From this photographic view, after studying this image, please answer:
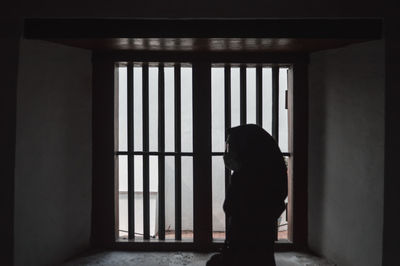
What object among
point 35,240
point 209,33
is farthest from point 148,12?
point 35,240

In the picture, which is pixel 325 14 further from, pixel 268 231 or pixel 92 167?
pixel 92 167

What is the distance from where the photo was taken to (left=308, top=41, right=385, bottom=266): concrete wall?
394 centimetres

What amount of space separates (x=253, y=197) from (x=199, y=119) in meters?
1.82

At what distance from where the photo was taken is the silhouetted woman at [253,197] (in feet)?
11.5

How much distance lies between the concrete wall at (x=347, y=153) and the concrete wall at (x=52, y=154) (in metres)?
2.64

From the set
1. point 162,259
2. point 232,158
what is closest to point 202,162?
point 162,259

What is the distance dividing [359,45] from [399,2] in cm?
52

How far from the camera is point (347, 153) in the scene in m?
4.47

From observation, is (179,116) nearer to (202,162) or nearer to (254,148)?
(202,162)

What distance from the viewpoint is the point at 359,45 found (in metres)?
4.20

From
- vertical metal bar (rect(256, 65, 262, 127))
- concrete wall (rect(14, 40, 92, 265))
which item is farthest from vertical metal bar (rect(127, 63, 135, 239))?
A: vertical metal bar (rect(256, 65, 262, 127))

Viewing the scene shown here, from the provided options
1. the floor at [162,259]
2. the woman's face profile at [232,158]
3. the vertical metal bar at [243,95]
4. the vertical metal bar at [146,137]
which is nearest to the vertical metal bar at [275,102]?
the vertical metal bar at [243,95]

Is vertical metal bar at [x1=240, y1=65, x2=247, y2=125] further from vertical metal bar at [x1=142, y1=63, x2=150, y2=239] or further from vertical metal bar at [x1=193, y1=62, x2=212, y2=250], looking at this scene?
vertical metal bar at [x1=142, y1=63, x2=150, y2=239]

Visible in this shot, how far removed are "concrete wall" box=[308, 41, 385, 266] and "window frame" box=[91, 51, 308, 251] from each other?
12 cm
